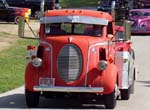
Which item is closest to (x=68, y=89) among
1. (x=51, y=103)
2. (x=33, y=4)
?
(x=51, y=103)

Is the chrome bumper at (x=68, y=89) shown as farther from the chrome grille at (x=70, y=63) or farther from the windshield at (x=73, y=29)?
the windshield at (x=73, y=29)

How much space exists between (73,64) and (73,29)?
1.08m

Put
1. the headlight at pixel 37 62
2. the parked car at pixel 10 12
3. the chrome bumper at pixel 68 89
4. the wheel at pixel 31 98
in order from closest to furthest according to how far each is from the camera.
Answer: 1. the chrome bumper at pixel 68 89
2. the headlight at pixel 37 62
3. the wheel at pixel 31 98
4. the parked car at pixel 10 12

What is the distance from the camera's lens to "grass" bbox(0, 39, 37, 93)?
16.1 metres

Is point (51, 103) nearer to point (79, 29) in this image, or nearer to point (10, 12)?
point (79, 29)

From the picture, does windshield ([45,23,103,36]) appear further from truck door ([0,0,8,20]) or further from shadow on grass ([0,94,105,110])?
truck door ([0,0,8,20])

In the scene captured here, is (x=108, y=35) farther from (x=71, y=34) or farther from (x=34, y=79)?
(x=34, y=79)

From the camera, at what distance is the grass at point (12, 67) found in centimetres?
1606

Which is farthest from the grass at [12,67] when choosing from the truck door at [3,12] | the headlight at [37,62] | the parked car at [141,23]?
the truck door at [3,12]

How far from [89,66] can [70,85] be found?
1.78 ft

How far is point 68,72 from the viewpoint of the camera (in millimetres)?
12148

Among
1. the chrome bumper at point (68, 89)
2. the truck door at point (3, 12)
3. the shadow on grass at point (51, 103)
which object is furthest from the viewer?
the truck door at point (3, 12)

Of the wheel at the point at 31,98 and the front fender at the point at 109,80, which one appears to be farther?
the wheel at the point at 31,98

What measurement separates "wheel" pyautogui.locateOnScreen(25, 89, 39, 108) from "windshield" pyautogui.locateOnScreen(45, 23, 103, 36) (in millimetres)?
1434
